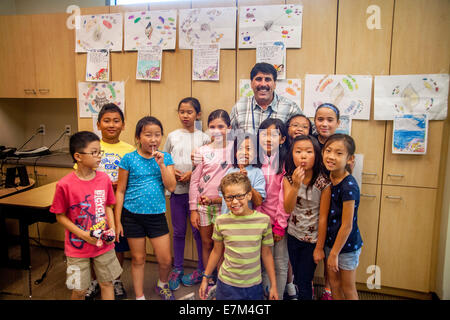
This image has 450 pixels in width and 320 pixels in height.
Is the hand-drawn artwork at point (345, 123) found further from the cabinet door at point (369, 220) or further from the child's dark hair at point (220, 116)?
the child's dark hair at point (220, 116)

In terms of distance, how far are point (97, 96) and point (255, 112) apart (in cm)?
92

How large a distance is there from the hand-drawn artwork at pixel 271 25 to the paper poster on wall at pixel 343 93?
0.78 ft

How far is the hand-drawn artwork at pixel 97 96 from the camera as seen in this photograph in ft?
5.03

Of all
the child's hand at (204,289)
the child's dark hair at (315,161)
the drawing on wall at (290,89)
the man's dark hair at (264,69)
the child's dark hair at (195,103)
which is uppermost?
the man's dark hair at (264,69)

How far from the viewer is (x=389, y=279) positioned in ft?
5.29

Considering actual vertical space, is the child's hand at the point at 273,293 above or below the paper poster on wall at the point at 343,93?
below

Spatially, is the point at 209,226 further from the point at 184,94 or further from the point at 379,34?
the point at 379,34

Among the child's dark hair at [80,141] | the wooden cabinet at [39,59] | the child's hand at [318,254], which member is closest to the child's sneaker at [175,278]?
the child's hand at [318,254]

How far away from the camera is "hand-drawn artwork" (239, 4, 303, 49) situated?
1363 mm

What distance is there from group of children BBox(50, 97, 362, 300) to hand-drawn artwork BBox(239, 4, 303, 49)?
413 millimetres

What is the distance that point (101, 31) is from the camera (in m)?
1.50

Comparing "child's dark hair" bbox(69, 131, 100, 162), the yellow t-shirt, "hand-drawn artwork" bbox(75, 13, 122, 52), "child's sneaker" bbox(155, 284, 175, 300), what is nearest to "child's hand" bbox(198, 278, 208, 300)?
"child's sneaker" bbox(155, 284, 175, 300)

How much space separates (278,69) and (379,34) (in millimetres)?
536

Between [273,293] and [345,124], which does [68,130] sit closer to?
[273,293]
